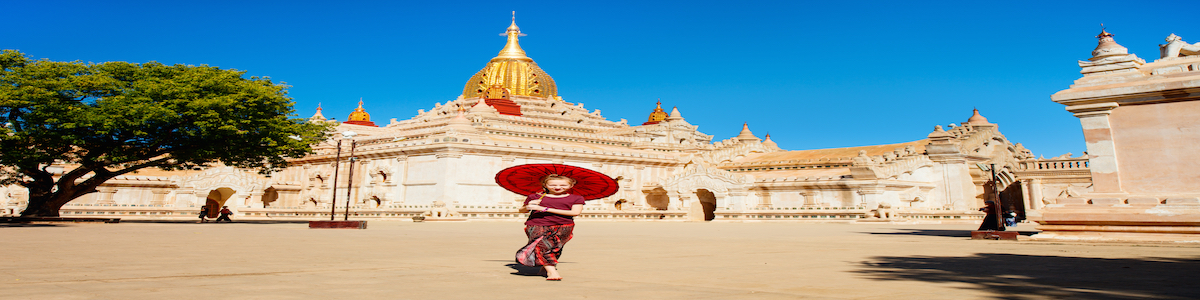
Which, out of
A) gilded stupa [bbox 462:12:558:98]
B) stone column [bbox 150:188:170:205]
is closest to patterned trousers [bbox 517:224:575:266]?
stone column [bbox 150:188:170:205]

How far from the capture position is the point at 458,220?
33156 millimetres

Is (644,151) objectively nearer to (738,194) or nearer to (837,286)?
(738,194)

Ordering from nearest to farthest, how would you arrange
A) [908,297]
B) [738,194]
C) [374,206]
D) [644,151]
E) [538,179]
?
[908,297] < [538,179] < [738,194] < [374,206] < [644,151]

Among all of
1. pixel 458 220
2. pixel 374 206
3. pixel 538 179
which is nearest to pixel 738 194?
pixel 458 220

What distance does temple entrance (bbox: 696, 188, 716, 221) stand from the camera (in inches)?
1597

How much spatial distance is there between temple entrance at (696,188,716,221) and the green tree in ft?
68.1

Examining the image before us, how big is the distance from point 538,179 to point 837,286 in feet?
12.7

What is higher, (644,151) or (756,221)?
(644,151)

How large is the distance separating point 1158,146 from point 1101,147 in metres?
0.84


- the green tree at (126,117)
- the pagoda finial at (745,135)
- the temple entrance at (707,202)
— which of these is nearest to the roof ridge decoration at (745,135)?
the pagoda finial at (745,135)

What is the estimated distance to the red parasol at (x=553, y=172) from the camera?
8734 millimetres

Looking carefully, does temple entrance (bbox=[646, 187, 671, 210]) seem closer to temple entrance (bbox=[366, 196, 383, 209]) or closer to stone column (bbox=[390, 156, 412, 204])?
stone column (bbox=[390, 156, 412, 204])

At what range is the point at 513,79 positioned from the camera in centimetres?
6038

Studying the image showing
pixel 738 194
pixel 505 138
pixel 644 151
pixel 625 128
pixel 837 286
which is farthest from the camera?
pixel 625 128
